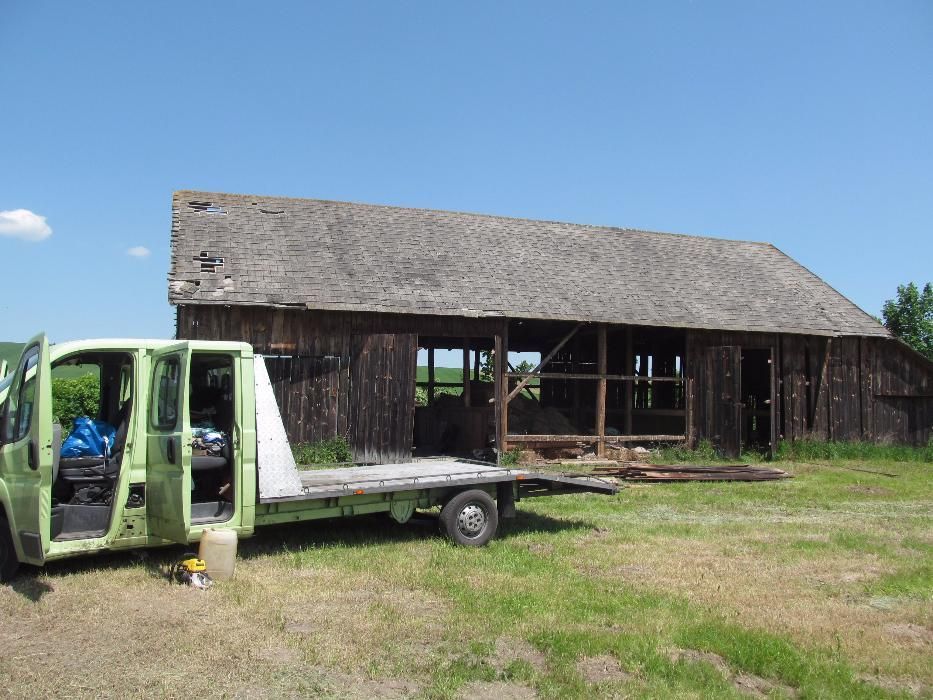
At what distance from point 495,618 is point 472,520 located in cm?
267

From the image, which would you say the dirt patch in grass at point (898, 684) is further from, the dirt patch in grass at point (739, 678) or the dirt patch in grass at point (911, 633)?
the dirt patch in grass at point (911, 633)

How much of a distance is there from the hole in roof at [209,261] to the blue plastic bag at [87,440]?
898 cm

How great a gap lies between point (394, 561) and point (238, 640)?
2.37 m

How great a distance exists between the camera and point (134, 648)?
5266mm

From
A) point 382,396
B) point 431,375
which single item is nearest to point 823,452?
point 431,375

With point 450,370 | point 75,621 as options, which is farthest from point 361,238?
point 450,370

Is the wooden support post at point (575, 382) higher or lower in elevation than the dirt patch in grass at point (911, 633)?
higher

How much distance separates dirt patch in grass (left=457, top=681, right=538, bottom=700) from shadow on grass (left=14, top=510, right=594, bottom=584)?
11.1 feet

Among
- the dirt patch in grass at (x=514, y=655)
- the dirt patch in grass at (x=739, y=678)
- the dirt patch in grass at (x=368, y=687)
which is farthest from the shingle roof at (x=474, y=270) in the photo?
the dirt patch in grass at (x=739, y=678)

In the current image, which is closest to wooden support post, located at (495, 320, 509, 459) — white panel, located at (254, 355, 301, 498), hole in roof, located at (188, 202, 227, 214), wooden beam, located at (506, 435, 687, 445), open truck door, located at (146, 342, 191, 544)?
wooden beam, located at (506, 435, 687, 445)

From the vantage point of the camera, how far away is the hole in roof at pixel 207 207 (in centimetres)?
1828

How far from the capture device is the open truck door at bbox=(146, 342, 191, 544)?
22.2 ft

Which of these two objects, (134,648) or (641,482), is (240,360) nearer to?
(134,648)

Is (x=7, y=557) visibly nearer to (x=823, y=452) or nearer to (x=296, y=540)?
(x=296, y=540)
